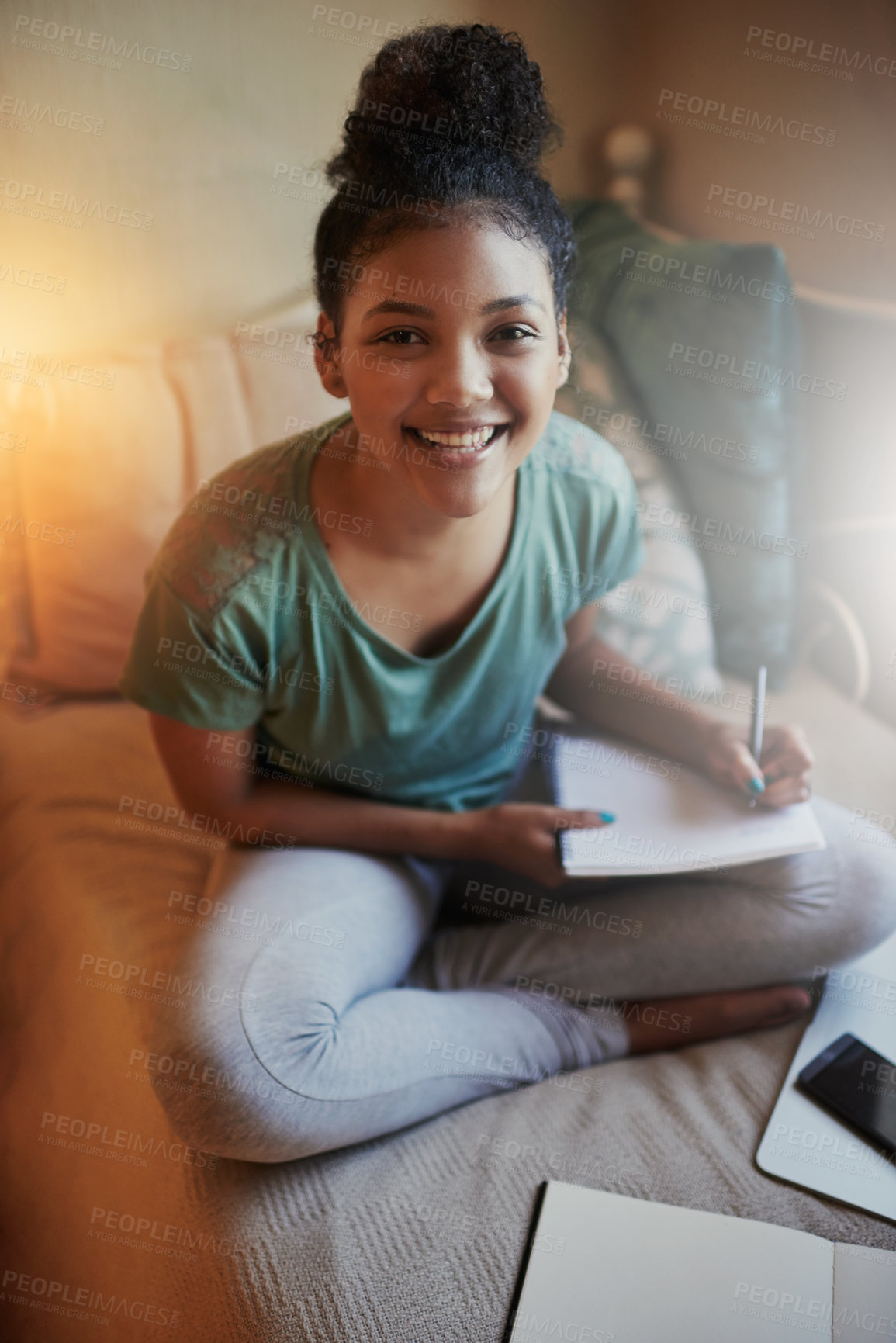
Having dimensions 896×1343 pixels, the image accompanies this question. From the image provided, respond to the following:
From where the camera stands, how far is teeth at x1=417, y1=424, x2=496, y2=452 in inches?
26.9

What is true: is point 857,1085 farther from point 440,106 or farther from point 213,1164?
point 440,106

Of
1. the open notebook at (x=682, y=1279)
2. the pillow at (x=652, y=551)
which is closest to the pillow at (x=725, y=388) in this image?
the pillow at (x=652, y=551)

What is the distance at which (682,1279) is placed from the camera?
2.35 ft

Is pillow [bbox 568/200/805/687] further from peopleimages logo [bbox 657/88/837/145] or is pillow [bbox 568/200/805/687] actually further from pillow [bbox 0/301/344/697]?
pillow [bbox 0/301/344/697]

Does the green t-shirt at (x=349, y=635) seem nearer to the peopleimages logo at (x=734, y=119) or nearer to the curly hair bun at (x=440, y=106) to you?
the curly hair bun at (x=440, y=106)

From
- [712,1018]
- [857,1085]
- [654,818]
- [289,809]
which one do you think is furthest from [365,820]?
[857,1085]

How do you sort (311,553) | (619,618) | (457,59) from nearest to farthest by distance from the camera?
(457,59) → (311,553) → (619,618)

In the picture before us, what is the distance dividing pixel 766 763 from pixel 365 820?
41cm

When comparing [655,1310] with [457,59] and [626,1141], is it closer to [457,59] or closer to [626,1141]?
[626,1141]

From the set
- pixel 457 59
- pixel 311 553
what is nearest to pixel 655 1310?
pixel 311 553

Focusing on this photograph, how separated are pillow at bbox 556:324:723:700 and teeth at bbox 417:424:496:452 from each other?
395mm

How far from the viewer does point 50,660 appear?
37.0 inches

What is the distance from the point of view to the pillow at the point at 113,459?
848 mm

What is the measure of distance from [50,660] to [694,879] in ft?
2.32
